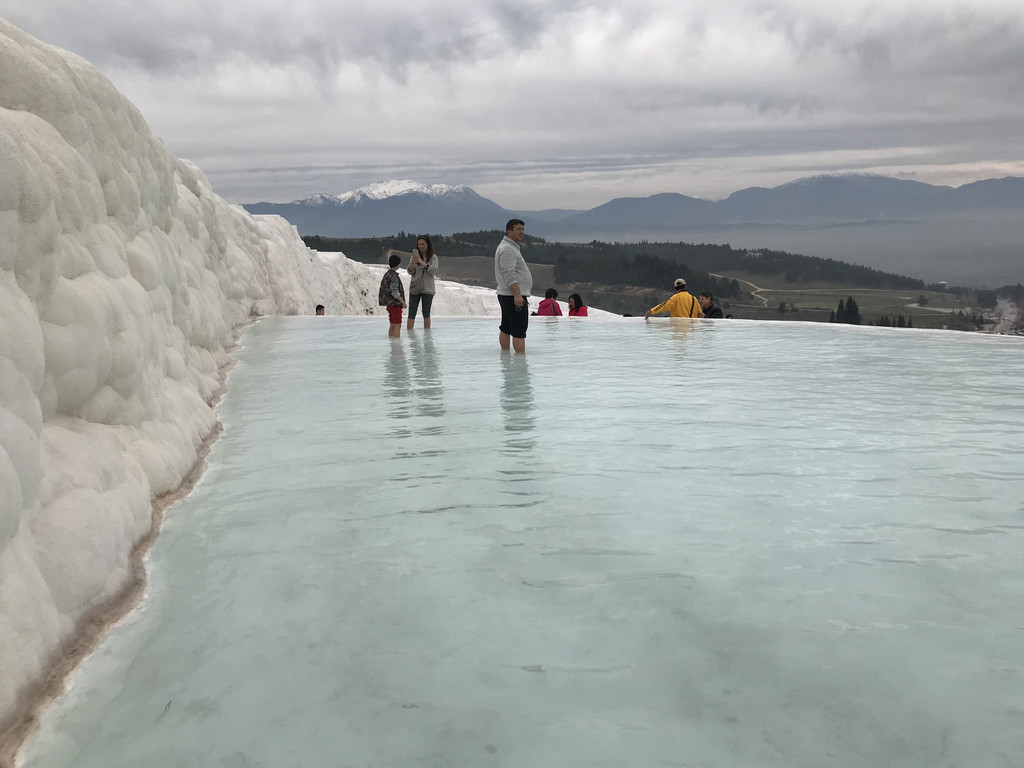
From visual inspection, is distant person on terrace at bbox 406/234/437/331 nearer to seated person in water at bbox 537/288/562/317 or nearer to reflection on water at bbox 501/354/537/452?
reflection on water at bbox 501/354/537/452

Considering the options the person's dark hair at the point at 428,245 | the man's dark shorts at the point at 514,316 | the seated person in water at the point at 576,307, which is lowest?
the seated person in water at the point at 576,307

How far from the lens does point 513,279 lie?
9.60 m

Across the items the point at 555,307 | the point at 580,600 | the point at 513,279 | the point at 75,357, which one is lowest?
the point at 580,600

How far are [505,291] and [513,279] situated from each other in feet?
1.20

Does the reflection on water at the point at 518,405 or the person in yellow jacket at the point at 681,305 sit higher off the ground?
the person in yellow jacket at the point at 681,305

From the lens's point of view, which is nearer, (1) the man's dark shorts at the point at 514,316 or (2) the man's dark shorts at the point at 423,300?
(1) the man's dark shorts at the point at 514,316

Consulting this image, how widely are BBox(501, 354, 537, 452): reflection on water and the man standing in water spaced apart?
0.64m

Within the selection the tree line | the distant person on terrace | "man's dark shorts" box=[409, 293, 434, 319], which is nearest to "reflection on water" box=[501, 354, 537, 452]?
the distant person on terrace

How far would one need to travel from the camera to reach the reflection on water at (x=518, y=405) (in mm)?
5371

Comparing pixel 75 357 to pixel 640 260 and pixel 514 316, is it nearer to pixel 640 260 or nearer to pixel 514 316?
pixel 514 316

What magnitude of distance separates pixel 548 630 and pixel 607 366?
667cm

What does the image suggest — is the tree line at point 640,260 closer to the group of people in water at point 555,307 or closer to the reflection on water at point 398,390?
the group of people in water at point 555,307

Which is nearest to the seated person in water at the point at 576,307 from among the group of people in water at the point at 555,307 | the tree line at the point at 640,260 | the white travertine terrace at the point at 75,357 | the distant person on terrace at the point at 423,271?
the group of people in water at the point at 555,307

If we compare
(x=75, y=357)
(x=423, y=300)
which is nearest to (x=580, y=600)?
(x=75, y=357)
